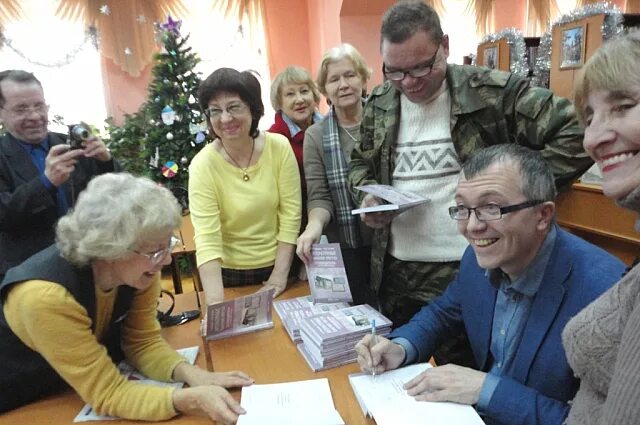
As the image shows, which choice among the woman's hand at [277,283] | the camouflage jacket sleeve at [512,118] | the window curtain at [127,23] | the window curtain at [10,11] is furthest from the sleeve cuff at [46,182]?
the window curtain at [10,11]

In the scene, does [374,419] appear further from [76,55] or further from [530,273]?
[76,55]

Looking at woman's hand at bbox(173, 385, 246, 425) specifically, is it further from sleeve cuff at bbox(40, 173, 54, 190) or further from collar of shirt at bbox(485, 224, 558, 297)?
sleeve cuff at bbox(40, 173, 54, 190)

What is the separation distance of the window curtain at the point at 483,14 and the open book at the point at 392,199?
19.0 ft

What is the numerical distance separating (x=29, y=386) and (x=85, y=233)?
1.61 ft

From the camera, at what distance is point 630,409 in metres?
0.51

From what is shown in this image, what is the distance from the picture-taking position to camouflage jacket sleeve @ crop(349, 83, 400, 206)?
65.9 inches

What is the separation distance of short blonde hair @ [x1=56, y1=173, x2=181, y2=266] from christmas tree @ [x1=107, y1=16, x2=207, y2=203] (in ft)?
9.98

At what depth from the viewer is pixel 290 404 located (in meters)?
1.15

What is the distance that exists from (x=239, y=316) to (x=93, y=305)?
18.4 inches

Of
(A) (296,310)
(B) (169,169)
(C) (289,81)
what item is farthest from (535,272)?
(B) (169,169)

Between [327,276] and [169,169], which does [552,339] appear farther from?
[169,169]

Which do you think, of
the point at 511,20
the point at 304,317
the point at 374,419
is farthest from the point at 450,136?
the point at 511,20

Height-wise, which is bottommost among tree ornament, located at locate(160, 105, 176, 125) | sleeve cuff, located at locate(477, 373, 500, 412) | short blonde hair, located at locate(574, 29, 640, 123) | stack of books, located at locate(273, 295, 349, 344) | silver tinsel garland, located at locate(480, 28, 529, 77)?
stack of books, located at locate(273, 295, 349, 344)

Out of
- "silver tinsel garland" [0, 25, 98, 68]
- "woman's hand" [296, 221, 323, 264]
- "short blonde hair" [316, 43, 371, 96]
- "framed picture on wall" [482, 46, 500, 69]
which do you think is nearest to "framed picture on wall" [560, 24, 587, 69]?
"framed picture on wall" [482, 46, 500, 69]
